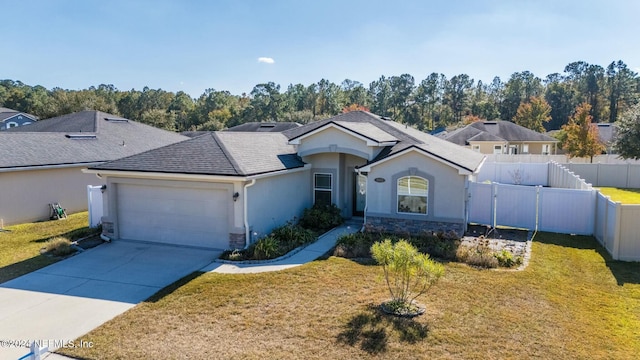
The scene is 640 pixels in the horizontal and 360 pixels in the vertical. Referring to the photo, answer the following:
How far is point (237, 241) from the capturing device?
12875 millimetres

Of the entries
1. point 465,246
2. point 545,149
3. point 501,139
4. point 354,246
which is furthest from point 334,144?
point 545,149

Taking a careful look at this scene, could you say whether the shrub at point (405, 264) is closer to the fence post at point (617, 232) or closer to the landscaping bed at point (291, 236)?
the landscaping bed at point (291, 236)

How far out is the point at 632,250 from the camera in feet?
38.1

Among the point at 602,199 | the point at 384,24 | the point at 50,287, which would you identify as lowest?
the point at 50,287

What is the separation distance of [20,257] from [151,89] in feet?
269

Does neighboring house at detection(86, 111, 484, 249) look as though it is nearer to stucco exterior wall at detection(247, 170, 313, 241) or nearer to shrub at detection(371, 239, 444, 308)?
stucco exterior wall at detection(247, 170, 313, 241)

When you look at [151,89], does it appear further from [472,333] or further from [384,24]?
[472,333]

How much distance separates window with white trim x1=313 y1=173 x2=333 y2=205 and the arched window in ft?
11.6

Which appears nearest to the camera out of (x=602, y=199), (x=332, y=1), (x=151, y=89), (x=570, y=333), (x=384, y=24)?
(x=570, y=333)

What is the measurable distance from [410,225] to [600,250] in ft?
19.4

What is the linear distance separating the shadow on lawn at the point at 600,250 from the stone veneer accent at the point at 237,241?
10.2 meters

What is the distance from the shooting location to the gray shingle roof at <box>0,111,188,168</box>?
18.8 m

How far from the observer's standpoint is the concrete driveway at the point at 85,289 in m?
7.89

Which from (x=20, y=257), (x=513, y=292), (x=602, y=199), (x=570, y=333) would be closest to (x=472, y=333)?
(x=570, y=333)
